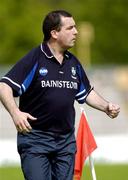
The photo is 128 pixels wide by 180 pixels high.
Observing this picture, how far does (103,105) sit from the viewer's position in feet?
33.1

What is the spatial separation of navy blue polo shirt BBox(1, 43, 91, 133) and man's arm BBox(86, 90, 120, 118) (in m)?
0.50

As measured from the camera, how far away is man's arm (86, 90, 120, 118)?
9938 millimetres

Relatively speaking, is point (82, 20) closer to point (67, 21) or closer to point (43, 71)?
point (67, 21)

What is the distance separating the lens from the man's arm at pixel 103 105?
9938 millimetres

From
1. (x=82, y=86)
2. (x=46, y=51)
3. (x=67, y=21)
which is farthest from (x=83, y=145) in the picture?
(x=67, y=21)

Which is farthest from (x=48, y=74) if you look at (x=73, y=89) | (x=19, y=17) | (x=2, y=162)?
(x=19, y=17)

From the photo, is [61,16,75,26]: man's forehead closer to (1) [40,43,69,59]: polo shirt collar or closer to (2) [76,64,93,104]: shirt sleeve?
(1) [40,43,69,59]: polo shirt collar

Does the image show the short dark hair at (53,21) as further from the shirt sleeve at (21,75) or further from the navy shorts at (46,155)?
the navy shorts at (46,155)

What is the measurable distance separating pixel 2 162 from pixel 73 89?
35.0ft

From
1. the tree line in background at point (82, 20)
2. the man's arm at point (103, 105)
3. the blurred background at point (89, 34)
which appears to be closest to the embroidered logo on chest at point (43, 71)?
the man's arm at point (103, 105)

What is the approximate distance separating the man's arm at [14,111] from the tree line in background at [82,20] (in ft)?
123

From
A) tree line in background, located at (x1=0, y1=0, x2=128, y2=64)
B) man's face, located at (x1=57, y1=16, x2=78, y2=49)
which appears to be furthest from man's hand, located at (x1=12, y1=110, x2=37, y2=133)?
tree line in background, located at (x1=0, y1=0, x2=128, y2=64)

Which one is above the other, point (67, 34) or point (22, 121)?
point (67, 34)

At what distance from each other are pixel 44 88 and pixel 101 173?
25.6 ft
